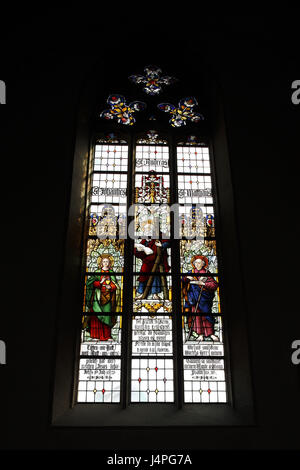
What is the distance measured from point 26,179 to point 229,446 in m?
3.47

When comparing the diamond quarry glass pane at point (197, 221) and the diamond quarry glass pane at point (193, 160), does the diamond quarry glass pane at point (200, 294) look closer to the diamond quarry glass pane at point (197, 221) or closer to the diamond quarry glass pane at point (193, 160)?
the diamond quarry glass pane at point (197, 221)

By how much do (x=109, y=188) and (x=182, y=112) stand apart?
170 centimetres

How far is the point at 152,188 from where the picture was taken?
5688mm

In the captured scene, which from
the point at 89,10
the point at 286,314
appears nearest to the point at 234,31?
the point at 89,10

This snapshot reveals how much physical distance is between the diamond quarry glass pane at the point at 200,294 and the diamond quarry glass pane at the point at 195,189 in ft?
3.37

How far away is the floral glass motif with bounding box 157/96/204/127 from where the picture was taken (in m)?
6.30

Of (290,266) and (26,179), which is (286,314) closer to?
(290,266)

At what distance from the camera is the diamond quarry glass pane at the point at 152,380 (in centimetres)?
446

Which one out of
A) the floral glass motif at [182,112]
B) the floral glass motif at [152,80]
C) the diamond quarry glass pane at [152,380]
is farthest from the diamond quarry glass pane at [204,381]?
the floral glass motif at [152,80]

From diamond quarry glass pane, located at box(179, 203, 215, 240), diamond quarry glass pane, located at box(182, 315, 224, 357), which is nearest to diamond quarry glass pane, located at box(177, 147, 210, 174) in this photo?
diamond quarry glass pane, located at box(179, 203, 215, 240)

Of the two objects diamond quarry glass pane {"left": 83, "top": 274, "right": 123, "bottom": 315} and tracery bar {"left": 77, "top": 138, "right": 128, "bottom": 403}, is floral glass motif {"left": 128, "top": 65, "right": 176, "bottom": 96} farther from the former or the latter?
diamond quarry glass pane {"left": 83, "top": 274, "right": 123, "bottom": 315}

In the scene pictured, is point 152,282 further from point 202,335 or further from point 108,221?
point 108,221

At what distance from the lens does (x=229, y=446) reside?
379cm

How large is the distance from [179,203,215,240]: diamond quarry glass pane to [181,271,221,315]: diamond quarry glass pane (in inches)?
20.6
